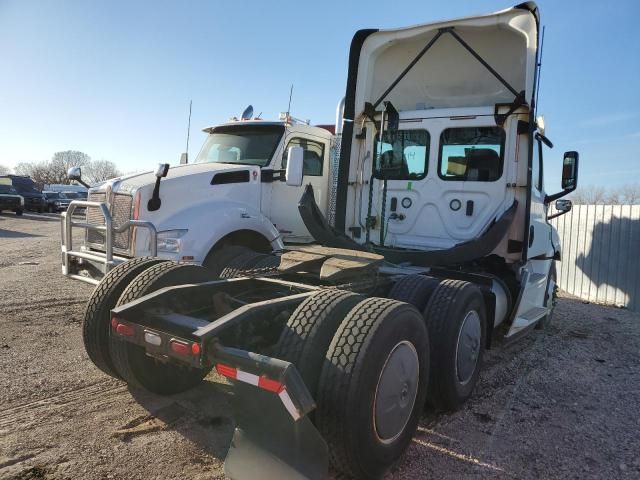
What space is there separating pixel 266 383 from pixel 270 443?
42 cm

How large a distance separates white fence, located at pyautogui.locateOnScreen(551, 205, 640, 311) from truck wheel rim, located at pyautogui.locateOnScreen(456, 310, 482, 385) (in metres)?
7.89

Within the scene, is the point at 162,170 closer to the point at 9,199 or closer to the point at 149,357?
the point at 149,357

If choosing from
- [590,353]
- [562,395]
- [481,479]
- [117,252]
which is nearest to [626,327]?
[590,353]

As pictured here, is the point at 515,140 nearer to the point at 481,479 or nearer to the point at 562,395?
the point at 562,395

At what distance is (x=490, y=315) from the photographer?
16.2ft

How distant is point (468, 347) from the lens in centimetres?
410

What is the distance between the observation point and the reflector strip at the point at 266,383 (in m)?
2.37

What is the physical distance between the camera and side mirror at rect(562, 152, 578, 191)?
6359 millimetres

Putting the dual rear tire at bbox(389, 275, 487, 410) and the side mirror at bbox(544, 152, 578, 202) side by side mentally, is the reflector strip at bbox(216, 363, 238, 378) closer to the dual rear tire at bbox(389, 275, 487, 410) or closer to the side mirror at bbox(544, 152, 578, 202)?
the dual rear tire at bbox(389, 275, 487, 410)

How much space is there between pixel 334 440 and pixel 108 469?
142cm

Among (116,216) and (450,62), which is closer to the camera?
(116,216)

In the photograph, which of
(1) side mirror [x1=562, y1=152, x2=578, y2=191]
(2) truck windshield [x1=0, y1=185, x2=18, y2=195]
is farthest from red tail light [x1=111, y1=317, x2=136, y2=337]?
(2) truck windshield [x1=0, y1=185, x2=18, y2=195]

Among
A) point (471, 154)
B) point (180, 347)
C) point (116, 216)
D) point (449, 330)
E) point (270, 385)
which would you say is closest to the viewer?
point (270, 385)

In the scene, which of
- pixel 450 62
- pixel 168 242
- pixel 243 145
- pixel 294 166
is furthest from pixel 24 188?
pixel 450 62
